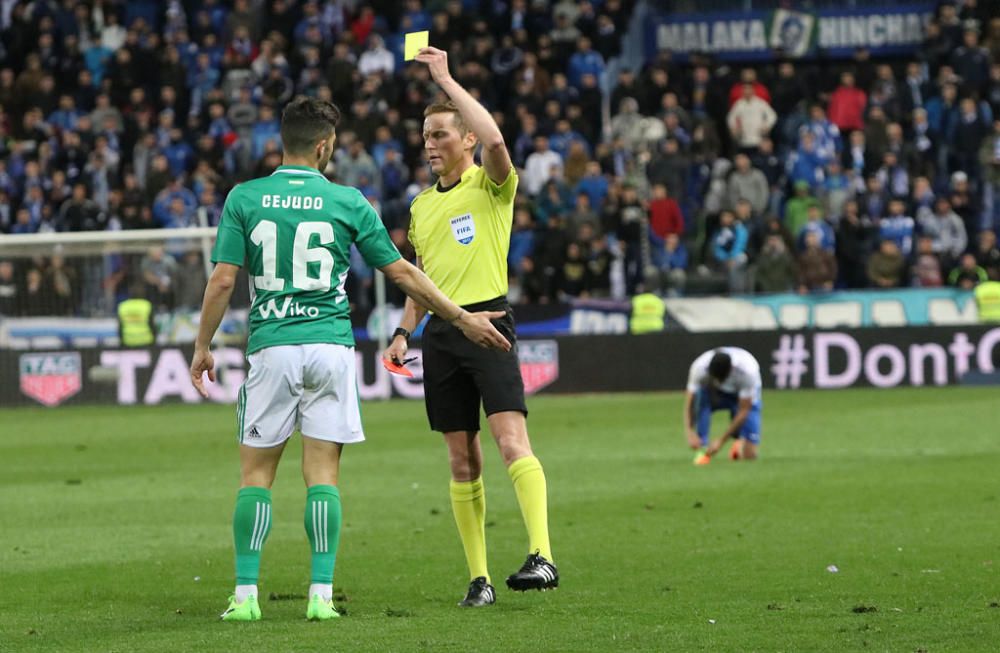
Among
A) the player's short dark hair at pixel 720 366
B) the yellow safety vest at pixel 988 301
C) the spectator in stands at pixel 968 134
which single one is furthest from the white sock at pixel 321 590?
the spectator in stands at pixel 968 134

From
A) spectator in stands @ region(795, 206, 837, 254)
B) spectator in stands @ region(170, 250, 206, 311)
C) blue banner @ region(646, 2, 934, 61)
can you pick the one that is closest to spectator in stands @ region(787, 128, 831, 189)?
spectator in stands @ region(795, 206, 837, 254)

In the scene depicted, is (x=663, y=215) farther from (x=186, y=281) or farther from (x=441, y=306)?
(x=441, y=306)

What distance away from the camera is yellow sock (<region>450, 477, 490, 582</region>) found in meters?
8.25

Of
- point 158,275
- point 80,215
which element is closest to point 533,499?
point 158,275

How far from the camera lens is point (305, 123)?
759 cm

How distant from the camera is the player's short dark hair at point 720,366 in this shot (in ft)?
55.3

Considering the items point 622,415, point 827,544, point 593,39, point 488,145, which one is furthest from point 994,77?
point 488,145

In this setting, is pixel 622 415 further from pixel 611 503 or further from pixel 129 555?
pixel 129 555

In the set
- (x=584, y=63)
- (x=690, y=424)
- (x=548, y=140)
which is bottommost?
(x=690, y=424)

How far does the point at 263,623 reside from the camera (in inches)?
296

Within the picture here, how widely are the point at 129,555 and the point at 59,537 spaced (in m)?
1.18

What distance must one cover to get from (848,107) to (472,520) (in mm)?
23862

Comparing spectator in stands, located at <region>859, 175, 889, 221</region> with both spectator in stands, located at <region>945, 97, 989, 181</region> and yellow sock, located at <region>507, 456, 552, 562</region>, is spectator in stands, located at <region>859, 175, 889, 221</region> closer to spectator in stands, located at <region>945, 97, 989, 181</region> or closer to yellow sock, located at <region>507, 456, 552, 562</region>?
spectator in stands, located at <region>945, 97, 989, 181</region>

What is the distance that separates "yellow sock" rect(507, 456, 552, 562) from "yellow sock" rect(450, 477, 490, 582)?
→ 0.65ft
